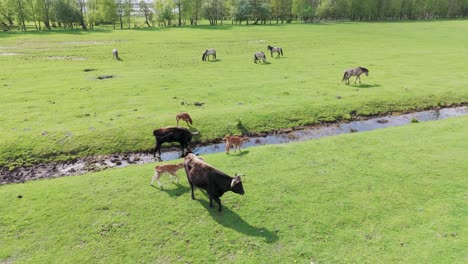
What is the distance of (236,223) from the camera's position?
10383mm

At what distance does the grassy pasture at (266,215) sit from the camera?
9234mm

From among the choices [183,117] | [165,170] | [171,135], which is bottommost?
[165,170]

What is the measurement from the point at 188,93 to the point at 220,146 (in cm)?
918

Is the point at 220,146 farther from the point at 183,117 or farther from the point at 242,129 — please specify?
the point at 183,117

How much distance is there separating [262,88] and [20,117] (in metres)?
17.9

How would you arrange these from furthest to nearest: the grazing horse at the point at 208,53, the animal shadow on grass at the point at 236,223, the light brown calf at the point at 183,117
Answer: the grazing horse at the point at 208,53
the light brown calf at the point at 183,117
the animal shadow on grass at the point at 236,223

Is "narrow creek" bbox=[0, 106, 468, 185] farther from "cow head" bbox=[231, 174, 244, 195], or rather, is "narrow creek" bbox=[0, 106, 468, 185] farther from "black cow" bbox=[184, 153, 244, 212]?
"cow head" bbox=[231, 174, 244, 195]

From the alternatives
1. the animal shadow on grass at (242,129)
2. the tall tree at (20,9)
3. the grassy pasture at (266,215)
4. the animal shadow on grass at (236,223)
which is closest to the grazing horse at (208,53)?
the animal shadow on grass at (242,129)

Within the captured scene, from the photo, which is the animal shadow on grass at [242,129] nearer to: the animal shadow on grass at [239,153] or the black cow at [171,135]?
the animal shadow on grass at [239,153]

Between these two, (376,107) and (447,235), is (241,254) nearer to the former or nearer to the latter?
(447,235)

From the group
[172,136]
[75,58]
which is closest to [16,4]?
[75,58]

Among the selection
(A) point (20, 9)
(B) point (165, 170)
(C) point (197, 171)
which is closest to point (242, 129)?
(B) point (165, 170)

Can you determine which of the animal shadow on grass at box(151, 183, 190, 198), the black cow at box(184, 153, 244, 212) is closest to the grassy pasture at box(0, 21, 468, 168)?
the animal shadow on grass at box(151, 183, 190, 198)

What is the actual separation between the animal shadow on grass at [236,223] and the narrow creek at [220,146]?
6073mm
